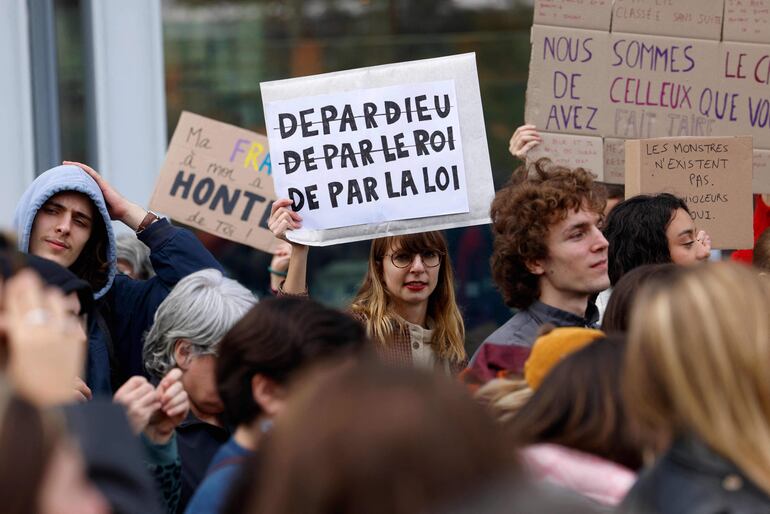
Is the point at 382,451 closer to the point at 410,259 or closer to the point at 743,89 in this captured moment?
the point at 410,259

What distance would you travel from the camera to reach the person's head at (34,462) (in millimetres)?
1444

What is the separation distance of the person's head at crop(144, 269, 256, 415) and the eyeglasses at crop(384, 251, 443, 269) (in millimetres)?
1061

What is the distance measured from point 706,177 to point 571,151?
531 mm

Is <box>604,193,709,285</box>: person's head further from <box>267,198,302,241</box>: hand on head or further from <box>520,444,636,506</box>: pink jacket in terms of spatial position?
<box>520,444,636,506</box>: pink jacket

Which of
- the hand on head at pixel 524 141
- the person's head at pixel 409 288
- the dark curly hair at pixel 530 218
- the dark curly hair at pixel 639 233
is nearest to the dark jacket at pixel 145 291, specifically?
the person's head at pixel 409 288

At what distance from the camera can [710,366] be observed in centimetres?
203

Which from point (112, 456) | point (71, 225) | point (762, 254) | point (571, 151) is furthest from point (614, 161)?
point (112, 456)

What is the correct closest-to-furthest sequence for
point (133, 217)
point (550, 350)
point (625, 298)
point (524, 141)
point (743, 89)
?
1. point (550, 350)
2. point (625, 298)
3. point (133, 217)
4. point (524, 141)
5. point (743, 89)

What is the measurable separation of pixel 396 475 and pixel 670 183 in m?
3.57

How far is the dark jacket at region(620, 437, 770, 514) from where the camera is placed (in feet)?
6.60

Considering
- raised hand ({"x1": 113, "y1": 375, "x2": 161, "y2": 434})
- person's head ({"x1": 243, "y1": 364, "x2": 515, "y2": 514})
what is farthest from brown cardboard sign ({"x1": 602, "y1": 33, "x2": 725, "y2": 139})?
person's head ({"x1": 243, "y1": 364, "x2": 515, "y2": 514})

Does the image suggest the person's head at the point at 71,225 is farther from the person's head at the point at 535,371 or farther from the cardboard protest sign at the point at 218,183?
the person's head at the point at 535,371

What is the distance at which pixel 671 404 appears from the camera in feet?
→ 6.82

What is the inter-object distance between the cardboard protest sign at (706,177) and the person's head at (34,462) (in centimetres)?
347
